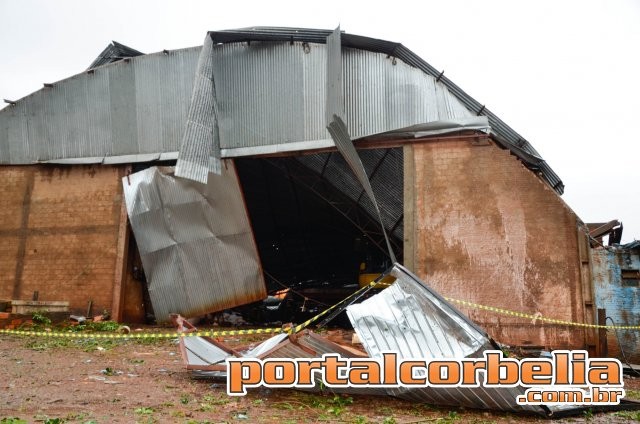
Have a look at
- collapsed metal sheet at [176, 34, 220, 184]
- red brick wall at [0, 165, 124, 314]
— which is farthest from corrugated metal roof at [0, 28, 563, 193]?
red brick wall at [0, 165, 124, 314]

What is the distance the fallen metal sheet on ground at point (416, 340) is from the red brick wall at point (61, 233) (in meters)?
7.86

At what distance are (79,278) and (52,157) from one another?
319 cm

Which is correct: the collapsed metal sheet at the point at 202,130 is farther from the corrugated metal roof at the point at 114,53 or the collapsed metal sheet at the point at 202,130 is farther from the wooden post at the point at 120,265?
the corrugated metal roof at the point at 114,53

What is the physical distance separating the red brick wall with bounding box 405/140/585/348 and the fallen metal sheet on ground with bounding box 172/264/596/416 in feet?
14.0

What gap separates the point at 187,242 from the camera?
11.7 m

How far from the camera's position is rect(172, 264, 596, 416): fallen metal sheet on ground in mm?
5406

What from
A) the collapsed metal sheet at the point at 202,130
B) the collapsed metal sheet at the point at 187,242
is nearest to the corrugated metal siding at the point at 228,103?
the collapsed metal sheet at the point at 202,130

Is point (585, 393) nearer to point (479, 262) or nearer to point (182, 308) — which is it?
point (479, 262)

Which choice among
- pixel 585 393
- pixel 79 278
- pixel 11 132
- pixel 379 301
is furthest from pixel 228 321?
pixel 585 393

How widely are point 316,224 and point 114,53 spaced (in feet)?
24.5

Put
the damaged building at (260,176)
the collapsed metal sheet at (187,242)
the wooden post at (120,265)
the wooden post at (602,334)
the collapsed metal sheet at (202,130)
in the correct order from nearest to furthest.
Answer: the wooden post at (602,334) → the damaged building at (260,176) → the collapsed metal sheet at (202,130) → the collapsed metal sheet at (187,242) → the wooden post at (120,265)

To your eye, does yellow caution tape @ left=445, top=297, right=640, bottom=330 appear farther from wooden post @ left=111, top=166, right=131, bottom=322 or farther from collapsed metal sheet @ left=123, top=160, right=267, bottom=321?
wooden post @ left=111, top=166, right=131, bottom=322

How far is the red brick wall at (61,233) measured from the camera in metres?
12.3

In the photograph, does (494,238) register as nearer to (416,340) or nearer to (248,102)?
(416,340)
